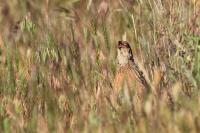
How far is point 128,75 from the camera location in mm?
3623

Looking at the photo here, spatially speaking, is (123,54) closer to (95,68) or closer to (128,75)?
(128,75)

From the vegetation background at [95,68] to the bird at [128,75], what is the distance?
0.09 m

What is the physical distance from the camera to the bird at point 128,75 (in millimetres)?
3543

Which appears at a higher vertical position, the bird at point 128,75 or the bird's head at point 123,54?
the bird's head at point 123,54

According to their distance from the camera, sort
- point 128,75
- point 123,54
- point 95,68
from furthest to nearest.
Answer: point 95,68 < point 123,54 < point 128,75

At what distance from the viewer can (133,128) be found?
3.22 meters

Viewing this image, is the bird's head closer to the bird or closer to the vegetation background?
the bird

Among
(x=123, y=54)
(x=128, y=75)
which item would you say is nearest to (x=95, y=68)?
(x=123, y=54)

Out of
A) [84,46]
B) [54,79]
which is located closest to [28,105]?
[54,79]

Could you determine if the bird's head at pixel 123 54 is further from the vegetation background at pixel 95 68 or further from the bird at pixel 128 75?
the vegetation background at pixel 95 68

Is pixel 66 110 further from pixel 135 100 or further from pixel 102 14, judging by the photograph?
pixel 102 14

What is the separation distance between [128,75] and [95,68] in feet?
1.82

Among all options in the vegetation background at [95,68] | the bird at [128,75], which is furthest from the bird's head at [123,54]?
the vegetation background at [95,68]

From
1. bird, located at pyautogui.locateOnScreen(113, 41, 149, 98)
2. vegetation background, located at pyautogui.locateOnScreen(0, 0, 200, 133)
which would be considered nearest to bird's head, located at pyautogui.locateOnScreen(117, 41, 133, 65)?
Result: bird, located at pyautogui.locateOnScreen(113, 41, 149, 98)
